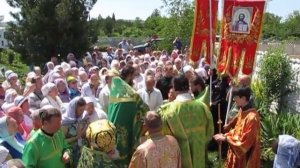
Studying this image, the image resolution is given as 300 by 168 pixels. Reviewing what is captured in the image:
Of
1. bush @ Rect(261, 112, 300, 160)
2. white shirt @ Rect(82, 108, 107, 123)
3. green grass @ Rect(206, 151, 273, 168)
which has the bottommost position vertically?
green grass @ Rect(206, 151, 273, 168)

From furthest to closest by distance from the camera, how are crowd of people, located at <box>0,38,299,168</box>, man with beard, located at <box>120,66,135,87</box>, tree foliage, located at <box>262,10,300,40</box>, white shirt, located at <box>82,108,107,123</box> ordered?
tree foliage, located at <box>262,10,300,40</box>
man with beard, located at <box>120,66,135,87</box>
white shirt, located at <box>82,108,107,123</box>
crowd of people, located at <box>0,38,299,168</box>

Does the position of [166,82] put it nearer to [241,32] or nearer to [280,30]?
[241,32]

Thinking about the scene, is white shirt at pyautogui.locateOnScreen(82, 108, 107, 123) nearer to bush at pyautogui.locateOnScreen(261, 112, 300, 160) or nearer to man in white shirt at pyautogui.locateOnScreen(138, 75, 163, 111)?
man in white shirt at pyautogui.locateOnScreen(138, 75, 163, 111)

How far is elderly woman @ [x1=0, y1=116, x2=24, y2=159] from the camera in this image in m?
5.56

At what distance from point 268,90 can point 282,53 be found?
35.3 inches

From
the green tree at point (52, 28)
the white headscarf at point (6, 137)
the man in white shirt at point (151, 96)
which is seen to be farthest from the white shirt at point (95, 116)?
the green tree at point (52, 28)

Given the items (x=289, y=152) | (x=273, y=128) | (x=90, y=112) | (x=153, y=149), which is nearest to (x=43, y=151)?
(x=153, y=149)

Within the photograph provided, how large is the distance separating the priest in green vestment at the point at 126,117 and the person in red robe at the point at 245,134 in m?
1.11

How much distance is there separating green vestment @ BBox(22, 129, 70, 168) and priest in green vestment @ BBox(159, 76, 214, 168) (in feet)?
4.26

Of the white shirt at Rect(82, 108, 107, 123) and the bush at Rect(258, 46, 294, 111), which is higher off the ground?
the white shirt at Rect(82, 108, 107, 123)

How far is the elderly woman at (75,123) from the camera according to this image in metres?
6.21

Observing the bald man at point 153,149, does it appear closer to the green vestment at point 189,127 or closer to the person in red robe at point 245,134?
the green vestment at point 189,127

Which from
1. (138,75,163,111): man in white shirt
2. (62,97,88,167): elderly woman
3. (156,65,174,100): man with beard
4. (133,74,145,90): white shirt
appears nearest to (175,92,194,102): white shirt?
(62,97,88,167): elderly woman

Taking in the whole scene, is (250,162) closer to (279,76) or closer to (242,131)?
(242,131)
